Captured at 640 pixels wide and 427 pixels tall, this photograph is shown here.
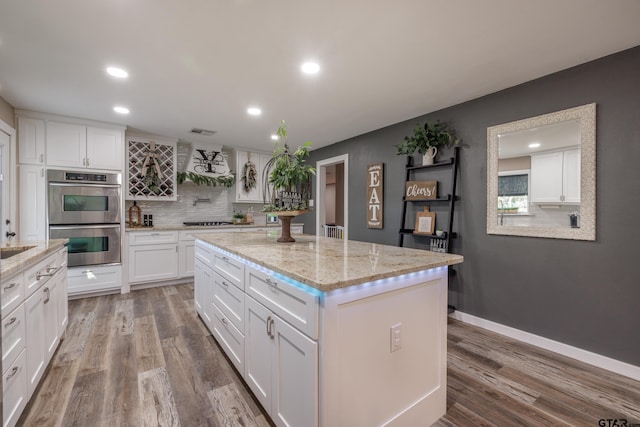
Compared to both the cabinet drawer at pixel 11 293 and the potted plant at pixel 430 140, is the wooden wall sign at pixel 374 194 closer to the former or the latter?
the potted plant at pixel 430 140

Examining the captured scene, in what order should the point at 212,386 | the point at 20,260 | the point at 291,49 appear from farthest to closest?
the point at 291,49 < the point at 212,386 < the point at 20,260

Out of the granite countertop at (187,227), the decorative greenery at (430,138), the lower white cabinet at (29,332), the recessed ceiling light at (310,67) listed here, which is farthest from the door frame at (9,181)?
the decorative greenery at (430,138)

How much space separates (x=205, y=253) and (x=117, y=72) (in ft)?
5.56

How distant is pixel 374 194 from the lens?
13.0ft

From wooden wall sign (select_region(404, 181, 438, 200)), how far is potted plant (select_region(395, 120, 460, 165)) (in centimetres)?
24

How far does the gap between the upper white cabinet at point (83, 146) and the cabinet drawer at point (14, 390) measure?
2862 mm

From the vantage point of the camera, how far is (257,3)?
1567mm

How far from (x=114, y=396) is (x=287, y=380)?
1.27 metres


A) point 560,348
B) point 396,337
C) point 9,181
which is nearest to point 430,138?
point 560,348

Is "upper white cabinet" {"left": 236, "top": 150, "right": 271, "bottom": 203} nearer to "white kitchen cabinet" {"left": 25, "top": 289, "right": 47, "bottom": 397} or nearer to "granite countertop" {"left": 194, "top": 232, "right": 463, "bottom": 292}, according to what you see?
"granite countertop" {"left": 194, "top": 232, "right": 463, "bottom": 292}

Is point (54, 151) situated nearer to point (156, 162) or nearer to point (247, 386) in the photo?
point (156, 162)

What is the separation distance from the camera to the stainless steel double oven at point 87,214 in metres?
3.41

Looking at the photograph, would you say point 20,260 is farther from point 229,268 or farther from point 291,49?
point 291,49

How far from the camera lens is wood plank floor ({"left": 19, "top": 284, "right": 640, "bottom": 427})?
1.57 metres
